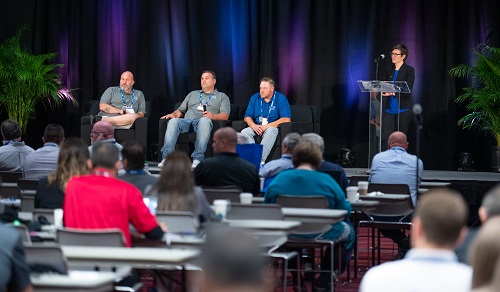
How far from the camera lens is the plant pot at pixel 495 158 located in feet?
39.8

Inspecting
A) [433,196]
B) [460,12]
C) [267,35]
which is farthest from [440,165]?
[433,196]

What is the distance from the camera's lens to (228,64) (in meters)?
14.0

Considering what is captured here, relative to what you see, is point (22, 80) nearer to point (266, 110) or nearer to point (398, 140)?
point (266, 110)

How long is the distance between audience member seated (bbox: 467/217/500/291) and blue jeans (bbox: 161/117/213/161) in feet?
31.6

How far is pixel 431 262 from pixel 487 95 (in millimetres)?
9645

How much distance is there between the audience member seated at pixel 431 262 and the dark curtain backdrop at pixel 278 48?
10154 millimetres

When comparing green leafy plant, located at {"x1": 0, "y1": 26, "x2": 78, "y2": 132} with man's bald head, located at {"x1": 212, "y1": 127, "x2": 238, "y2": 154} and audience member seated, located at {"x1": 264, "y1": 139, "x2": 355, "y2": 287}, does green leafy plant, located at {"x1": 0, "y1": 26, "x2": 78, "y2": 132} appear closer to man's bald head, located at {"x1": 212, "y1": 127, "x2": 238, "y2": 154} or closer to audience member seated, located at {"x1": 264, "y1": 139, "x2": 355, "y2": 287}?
man's bald head, located at {"x1": 212, "y1": 127, "x2": 238, "y2": 154}

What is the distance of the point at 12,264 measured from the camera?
3.31 metres

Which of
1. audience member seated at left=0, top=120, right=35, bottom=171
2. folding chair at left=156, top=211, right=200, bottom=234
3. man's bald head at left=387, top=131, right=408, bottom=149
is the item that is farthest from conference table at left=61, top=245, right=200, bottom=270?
audience member seated at left=0, top=120, right=35, bottom=171

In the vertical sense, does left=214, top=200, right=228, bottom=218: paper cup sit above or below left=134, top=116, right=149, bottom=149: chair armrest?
below

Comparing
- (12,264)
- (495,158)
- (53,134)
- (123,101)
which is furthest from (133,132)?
(12,264)

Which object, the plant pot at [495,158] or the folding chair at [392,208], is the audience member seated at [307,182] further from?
the plant pot at [495,158]

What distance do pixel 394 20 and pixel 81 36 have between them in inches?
185

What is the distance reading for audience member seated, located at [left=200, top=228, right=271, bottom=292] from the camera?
165 centimetres
